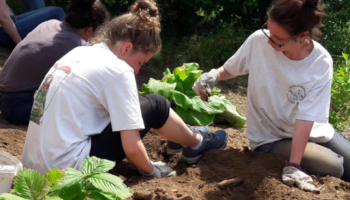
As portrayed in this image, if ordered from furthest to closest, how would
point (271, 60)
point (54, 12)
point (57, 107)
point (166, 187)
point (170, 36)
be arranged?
1. point (170, 36)
2. point (54, 12)
3. point (271, 60)
4. point (166, 187)
5. point (57, 107)

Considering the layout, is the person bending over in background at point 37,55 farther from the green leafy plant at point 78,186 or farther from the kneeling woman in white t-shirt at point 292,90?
the green leafy plant at point 78,186

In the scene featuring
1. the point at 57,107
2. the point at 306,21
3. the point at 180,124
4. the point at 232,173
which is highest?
the point at 306,21

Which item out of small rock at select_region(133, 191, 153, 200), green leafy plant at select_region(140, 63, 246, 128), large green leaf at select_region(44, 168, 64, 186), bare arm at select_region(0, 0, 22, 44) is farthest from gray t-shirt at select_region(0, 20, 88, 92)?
large green leaf at select_region(44, 168, 64, 186)

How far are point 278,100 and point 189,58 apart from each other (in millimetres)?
2881

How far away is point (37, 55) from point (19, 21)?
1.41m

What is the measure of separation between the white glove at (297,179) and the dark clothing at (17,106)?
6.30 ft

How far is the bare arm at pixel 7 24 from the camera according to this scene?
4.80 meters

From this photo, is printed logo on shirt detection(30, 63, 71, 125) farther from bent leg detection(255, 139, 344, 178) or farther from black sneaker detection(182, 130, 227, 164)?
bent leg detection(255, 139, 344, 178)

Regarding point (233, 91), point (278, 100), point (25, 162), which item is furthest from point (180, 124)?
point (233, 91)

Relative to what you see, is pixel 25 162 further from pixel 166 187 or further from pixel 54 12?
pixel 54 12

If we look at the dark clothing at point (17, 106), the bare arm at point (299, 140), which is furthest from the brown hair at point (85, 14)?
the bare arm at point (299, 140)

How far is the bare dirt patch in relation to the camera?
284cm

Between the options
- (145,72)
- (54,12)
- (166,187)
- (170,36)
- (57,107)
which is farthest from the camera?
(170,36)

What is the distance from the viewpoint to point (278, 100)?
331cm
